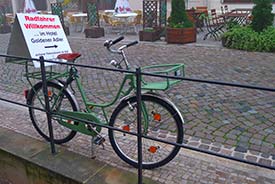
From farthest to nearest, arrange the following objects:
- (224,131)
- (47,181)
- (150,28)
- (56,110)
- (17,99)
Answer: (150,28) < (17,99) < (224,131) < (56,110) < (47,181)

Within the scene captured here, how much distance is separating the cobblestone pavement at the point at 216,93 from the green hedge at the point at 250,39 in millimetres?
345

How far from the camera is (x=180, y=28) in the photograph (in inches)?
370

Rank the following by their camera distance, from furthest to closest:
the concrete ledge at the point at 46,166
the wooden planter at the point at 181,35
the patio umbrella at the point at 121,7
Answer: the patio umbrella at the point at 121,7, the wooden planter at the point at 181,35, the concrete ledge at the point at 46,166

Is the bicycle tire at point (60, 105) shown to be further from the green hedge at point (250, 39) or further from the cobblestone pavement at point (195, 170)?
the green hedge at point (250, 39)

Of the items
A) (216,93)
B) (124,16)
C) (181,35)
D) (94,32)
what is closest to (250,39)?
(181,35)

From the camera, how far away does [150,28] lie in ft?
34.2

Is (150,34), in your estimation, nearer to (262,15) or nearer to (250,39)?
(250,39)

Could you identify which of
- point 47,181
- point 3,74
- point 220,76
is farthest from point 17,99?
point 220,76

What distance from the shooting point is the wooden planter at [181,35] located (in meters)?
9.38

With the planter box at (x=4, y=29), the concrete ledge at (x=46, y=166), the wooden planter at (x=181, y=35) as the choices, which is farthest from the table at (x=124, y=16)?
the concrete ledge at (x=46, y=166)

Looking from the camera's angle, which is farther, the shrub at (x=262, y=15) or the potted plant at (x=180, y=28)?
the potted plant at (x=180, y=28)

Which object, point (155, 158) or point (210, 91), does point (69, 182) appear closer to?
point (155, 158)

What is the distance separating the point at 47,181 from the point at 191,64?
4.82m

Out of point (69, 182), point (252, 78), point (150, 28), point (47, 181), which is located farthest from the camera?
point (150, 28)
